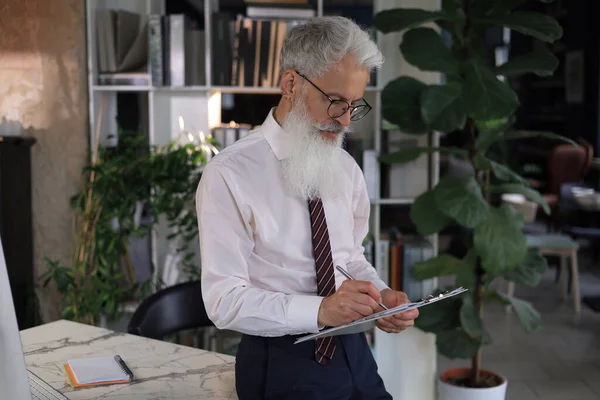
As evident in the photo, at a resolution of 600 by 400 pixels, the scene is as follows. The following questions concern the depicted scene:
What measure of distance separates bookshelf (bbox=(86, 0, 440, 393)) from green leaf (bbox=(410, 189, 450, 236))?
341mm

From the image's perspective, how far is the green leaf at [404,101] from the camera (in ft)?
11.5

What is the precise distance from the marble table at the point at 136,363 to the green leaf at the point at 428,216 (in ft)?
5.48

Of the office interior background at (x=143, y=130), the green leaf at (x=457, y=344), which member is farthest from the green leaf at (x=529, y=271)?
the green leaf at (x=457, y=344)

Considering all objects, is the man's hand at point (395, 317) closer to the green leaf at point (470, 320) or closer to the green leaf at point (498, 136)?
the green leaf at point (470, 320)

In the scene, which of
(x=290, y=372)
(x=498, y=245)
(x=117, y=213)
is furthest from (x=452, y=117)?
(x=290, y=372)

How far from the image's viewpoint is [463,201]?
340 cm

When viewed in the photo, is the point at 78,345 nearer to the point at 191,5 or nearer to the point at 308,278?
the point at 308,278

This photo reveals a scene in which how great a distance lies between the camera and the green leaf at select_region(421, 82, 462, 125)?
3.30 metres

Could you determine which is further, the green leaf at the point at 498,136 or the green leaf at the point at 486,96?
the green leaf at the point at 498,136

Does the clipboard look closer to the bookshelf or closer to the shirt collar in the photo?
the shirt collar

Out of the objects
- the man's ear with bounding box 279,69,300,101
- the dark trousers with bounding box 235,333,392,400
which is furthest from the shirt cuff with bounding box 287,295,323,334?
the man's ear with bounding box 279,69,300,101

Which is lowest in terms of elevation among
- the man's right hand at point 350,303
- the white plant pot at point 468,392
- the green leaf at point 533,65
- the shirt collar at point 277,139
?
the white plant pot at point 468,392

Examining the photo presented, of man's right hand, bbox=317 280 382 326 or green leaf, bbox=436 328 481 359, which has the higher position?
man's right hand, bbox=317 280 382 326

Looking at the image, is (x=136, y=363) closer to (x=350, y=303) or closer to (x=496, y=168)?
(x=350, y=303)
